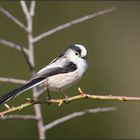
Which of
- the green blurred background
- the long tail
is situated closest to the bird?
the long tail

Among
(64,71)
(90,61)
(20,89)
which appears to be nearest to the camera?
(20,89)

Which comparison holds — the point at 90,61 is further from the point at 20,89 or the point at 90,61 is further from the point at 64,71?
the point at 20,89

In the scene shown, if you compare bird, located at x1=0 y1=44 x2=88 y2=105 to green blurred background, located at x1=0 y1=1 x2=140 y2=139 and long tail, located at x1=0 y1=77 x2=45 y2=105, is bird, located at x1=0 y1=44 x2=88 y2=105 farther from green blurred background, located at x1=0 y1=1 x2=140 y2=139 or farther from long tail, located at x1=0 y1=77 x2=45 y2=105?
green blurred background, located at x1=0 y1=1 x2=140 y2=139

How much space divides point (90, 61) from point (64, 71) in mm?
6034

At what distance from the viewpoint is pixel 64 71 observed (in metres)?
4.34

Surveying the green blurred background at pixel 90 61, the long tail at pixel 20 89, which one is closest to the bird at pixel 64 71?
the long tail at pixel 20 89

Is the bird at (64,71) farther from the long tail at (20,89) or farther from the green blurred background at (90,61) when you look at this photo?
the green blurred background at (90,61)

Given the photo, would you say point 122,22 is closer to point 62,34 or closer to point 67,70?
point 62,34

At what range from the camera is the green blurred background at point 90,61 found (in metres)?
8.78

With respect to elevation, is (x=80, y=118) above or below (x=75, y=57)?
above

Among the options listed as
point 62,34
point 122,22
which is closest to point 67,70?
point 62,34

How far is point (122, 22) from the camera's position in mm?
11680

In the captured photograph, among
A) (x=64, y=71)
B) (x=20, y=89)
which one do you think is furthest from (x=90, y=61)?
(x=20, y=89)

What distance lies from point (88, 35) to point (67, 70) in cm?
640
